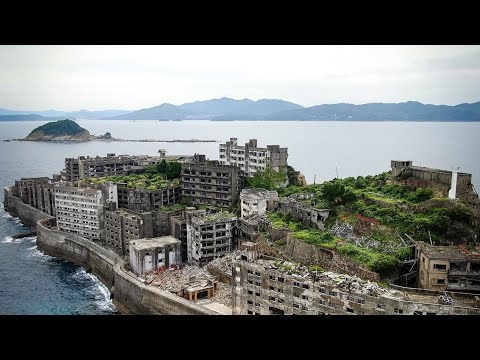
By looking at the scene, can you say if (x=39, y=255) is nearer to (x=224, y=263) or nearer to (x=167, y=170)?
(x=167, y=170)

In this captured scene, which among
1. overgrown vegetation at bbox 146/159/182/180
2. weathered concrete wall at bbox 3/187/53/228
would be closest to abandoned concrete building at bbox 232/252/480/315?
overgrown vegetation at bbox 146/159/182/180

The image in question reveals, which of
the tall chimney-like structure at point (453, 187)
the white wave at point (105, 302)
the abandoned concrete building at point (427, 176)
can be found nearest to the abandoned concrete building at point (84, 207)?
the white wave at point (105, 302)

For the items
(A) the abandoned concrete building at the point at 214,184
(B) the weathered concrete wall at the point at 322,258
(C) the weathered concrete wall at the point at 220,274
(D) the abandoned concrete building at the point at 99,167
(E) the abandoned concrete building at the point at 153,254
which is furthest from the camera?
(D) the abandoned concrete building at the point at 99,167

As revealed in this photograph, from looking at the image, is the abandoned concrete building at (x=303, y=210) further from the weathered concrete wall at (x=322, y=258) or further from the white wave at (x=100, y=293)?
the white wave at (x=100, y=293)

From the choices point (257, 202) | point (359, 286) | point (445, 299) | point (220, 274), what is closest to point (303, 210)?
point (257, 202)
